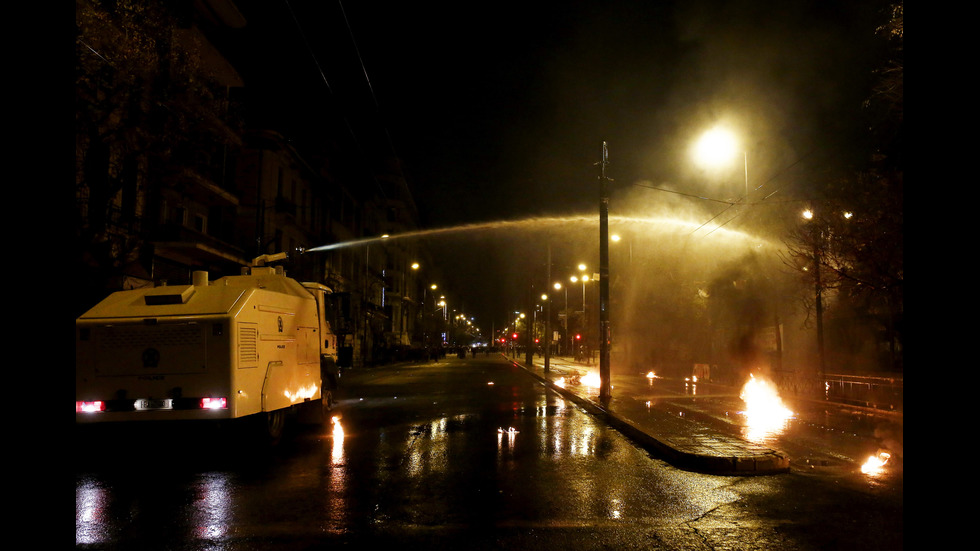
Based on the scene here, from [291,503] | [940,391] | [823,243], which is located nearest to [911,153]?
[940,391]

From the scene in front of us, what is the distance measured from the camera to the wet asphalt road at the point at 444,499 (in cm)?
560

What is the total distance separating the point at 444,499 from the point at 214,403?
4.01 meters

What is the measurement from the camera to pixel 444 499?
22.9ft

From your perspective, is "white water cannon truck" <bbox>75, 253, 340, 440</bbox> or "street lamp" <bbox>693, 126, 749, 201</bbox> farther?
"street lamp" <bbox>693, 126, 749, 201</bbox>

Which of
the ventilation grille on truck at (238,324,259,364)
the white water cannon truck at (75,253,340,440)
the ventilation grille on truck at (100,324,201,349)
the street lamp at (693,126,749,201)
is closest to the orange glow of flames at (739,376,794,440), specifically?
the street lamp at (693,126,749,201)

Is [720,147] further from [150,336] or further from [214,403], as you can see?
[150,336]

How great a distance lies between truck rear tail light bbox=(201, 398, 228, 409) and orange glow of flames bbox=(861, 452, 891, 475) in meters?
8.56

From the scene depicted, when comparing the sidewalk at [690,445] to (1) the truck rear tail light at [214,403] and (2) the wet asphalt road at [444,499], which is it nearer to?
(2) the wet asphalt road at [444,499]

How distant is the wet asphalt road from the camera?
5602 millimetres

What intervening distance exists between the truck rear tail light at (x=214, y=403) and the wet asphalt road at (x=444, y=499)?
0.84m

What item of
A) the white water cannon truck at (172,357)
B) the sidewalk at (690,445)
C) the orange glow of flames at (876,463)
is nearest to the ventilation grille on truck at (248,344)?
the white water cannon truck at (172,357)

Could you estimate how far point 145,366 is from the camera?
9203 mm

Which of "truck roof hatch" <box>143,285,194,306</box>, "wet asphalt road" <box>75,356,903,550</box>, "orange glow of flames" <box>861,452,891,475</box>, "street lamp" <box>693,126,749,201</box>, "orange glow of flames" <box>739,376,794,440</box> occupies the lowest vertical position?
"orange glow of flames" <box>739,376,794,440</box>

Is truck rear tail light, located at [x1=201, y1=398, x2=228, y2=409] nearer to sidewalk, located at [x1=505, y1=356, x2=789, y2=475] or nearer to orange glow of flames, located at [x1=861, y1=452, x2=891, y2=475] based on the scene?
sidewalk, located at [x1=505, y1=356, x2=789, y2=475]
